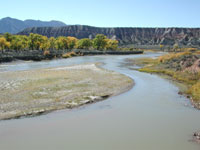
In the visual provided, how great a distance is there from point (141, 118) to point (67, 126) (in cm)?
708

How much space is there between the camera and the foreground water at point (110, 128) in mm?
13422

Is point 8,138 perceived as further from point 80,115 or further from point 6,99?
point 6,99

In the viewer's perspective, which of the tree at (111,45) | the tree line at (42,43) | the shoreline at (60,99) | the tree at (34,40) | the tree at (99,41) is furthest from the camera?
the tree at (111,45)

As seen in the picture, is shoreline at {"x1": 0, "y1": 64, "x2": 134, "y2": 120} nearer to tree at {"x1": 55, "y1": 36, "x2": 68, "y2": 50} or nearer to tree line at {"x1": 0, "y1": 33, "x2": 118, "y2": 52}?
tree line at {"x1": 0, "y1": 33, "x2": 118, "y2": 52}

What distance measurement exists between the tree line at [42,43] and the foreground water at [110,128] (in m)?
73.2

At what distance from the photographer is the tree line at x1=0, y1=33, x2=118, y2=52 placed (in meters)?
87.9

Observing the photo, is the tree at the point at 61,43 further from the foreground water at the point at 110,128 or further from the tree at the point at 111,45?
the foreground water at the point at 110,128

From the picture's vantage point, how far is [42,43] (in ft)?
321

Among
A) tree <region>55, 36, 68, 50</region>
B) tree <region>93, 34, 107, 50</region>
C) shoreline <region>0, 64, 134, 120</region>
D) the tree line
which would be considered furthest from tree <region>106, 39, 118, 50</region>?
shoreline <region>0, 64, 134, 120</region>

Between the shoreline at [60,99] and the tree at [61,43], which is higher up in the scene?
the tree at [61,43]

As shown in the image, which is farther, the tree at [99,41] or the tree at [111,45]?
the tree at [111,45]

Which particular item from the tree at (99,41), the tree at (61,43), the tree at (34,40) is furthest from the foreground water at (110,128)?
the tree at (99,41)

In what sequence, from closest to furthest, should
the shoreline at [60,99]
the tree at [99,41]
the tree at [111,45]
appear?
the shoreline at [60,99] < the tree at [99,41] < the tree at [111,45]

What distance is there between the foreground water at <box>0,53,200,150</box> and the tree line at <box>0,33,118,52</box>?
240 feet
